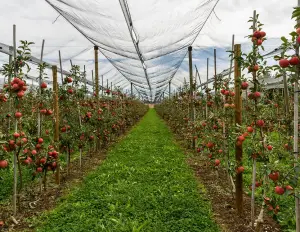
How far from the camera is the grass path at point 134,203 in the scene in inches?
138

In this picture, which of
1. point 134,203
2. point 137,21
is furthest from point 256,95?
point 137,21

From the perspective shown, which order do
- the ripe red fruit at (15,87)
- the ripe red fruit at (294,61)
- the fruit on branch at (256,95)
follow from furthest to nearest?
the ripe red fruit at (15,87)
the fruit on branch at (256,95)
the ripe red fruit at (294,61)

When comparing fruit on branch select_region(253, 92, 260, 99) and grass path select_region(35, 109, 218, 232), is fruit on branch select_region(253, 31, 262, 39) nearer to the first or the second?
fruit on branch select_region(253, 92, 260, 99)

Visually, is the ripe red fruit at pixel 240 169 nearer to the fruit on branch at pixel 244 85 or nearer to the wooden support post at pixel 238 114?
the wooden support post at pixel 238 114

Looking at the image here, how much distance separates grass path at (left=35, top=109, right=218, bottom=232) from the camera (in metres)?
3.50

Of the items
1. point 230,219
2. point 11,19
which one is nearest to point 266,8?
point 230,219

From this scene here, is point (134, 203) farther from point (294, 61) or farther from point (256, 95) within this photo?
point (294, 61)

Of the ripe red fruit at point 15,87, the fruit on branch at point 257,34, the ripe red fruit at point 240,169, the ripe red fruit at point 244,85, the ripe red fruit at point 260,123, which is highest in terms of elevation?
the fruit on branch at point 257,34

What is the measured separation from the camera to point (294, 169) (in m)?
2.25

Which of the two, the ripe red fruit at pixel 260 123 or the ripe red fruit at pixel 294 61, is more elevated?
the ripe red fruit at pixel 294 61

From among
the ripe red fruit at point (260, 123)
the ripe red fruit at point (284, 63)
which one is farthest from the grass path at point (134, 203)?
the ripe red fruit at point (284, 63)

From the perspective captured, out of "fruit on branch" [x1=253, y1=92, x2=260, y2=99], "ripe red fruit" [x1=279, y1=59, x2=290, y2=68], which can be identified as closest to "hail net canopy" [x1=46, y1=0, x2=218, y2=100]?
"fruit on branch" [x1=253, y1=92, x2=260, y2=99]

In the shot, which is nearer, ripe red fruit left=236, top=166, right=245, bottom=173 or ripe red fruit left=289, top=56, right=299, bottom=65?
ripe red fruit left=289, top=56, right=299, bottom=65

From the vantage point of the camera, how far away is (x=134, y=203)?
421 centimetres
